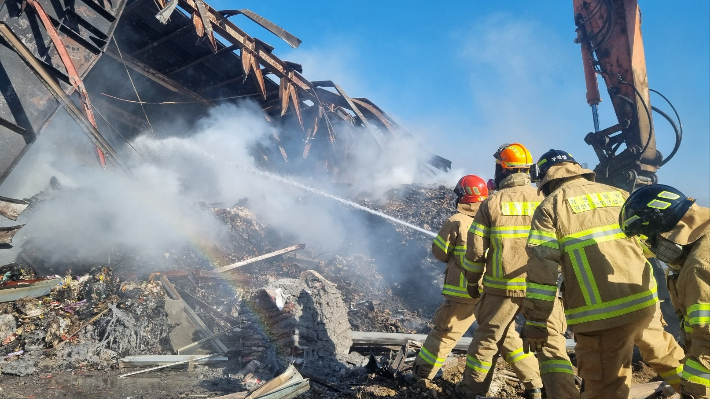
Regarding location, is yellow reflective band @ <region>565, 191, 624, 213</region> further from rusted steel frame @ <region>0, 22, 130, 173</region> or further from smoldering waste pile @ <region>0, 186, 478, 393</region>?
rusted steel frame @ <region>0, 22, 130, 173</region>

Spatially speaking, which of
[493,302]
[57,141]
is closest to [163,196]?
[57,141]

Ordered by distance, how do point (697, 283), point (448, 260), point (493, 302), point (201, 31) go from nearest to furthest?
point (697, 283)
point (493, 302)
point (448, 260)
point (201, 31)

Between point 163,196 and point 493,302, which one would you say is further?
point 163,196

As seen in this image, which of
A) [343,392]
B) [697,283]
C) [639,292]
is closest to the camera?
[697,283]

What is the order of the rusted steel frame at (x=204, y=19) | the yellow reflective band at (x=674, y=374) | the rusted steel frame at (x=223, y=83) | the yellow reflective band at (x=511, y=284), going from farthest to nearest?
the rusted steel frame at (x=223, y=83) < the rusted steel frame at (x=204, y=19) < the yellow reflective band at (x=511, y=284) < the yellow reflective band at (x=674, y=374)

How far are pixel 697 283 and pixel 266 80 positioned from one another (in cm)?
793

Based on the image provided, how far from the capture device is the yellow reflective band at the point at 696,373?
1.73 m

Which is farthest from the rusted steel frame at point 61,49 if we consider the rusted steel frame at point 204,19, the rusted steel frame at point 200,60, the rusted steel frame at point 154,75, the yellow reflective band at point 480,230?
the yellow reflective band at point 480,230

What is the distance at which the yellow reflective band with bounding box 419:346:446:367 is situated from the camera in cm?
356

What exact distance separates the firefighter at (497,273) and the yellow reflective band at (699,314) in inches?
47.1

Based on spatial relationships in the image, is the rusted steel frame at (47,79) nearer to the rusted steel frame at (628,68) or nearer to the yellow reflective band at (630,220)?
the yellow reflective band at (630,220)

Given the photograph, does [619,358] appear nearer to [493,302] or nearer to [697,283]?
[697,283]

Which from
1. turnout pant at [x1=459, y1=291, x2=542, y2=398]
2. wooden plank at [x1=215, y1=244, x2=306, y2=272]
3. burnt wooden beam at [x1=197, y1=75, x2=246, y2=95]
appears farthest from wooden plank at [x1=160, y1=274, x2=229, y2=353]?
burnt wooden beam at [x1=197, y1=75, x2=246, y2=95]

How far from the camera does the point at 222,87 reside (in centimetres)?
887
